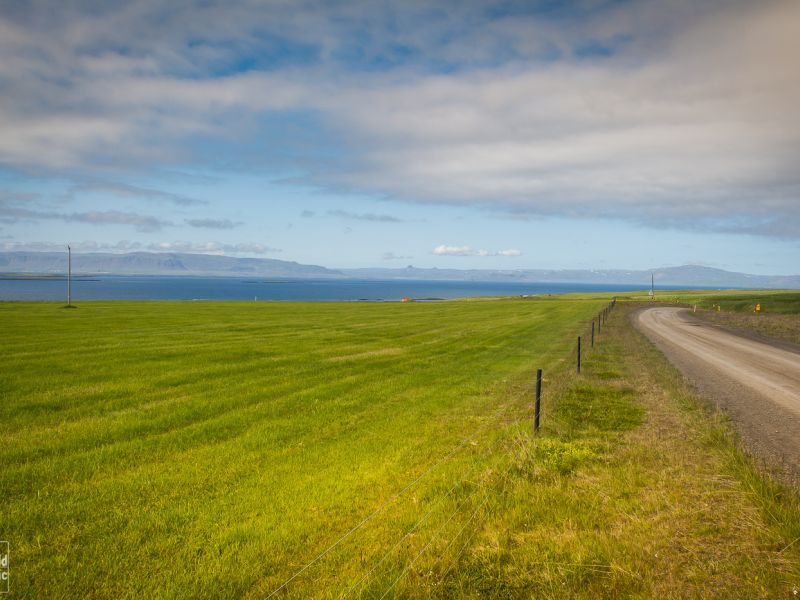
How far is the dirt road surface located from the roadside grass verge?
82 cm

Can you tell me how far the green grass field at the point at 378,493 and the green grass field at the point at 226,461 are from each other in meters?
0.04

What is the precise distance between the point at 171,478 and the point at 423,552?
16.2 ft

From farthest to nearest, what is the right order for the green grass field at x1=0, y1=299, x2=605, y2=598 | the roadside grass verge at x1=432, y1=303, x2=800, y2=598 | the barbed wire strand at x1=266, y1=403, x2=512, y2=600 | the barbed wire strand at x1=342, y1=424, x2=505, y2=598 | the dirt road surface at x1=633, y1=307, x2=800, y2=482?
the dirt road surface at x1=633, y1=307, x2=800, y2=482, the green grass field at x1=0, y1=299, x2=605, y2=598, the barbed wire strand at x1=266, y1=403, x2=512, y2=600, the barbed wire strand at x1=342, y1=424, x2=505, y2=598, the roadside grass verge at x1=432, y1=303, x2=800, y2=598

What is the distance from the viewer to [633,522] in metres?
6.37

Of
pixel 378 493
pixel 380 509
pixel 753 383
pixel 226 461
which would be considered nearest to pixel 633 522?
pixel 380 509

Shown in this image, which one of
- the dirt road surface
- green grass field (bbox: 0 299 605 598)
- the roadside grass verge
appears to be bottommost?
green grass field (bbox: 0 299 605 598)


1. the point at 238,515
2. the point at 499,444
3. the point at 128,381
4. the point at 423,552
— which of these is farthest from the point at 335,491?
the point at 128,381

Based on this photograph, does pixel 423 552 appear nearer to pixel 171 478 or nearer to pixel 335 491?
pixel 335 491

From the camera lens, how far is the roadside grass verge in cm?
514

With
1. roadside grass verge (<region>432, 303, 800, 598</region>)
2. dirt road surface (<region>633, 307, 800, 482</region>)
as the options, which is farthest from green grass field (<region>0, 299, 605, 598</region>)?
dirt road surface (<region>633, 307, 800, 482</region>)

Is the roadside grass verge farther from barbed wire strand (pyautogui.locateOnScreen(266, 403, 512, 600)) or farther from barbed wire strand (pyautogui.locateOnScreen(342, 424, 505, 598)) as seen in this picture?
barbed wire strand (pyautogui.locateOnScreen(266, 403, 512, 600))

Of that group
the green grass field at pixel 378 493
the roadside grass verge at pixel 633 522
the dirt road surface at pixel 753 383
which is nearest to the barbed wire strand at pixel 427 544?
the green grass field at pixel 378 493

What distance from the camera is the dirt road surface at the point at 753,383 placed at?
393 inches

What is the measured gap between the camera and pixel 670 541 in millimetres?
5891
